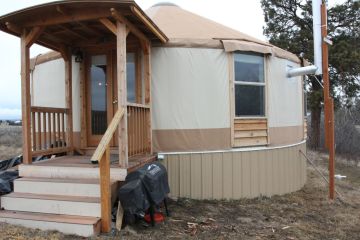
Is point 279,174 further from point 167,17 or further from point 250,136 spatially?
point 167,17

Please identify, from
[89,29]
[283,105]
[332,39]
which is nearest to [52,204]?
[89,29]

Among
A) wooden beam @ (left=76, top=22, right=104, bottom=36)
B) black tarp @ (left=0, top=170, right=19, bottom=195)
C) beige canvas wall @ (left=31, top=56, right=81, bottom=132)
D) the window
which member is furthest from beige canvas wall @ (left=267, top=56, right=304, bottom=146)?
black tarp @ (left=0, top=170, right=19, bottom=195)

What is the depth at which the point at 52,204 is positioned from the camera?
4844 millimetres

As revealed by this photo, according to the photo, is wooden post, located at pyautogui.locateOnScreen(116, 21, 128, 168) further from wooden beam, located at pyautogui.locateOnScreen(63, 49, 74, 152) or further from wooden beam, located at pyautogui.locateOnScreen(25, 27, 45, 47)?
wooden beam, located at pyautogui.locateOnScreen(63, 49, 74, 152)

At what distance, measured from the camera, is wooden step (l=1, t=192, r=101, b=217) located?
15.3 ft

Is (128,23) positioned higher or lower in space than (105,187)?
higher

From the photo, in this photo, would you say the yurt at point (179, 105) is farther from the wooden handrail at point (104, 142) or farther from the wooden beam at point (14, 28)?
the wooden handrail at point (104, 142)

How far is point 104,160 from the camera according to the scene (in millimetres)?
4488

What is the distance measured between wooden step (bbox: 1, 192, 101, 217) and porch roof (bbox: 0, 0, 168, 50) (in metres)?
2.41

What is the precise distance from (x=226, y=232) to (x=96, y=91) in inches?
138

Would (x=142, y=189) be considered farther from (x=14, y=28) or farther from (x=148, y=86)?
(x=14, y=28)

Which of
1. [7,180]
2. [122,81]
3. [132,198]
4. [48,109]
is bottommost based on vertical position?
[132,198]

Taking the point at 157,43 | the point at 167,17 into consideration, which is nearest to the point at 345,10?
the point at 167,17

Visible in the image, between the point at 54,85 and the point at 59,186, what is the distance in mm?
3045
